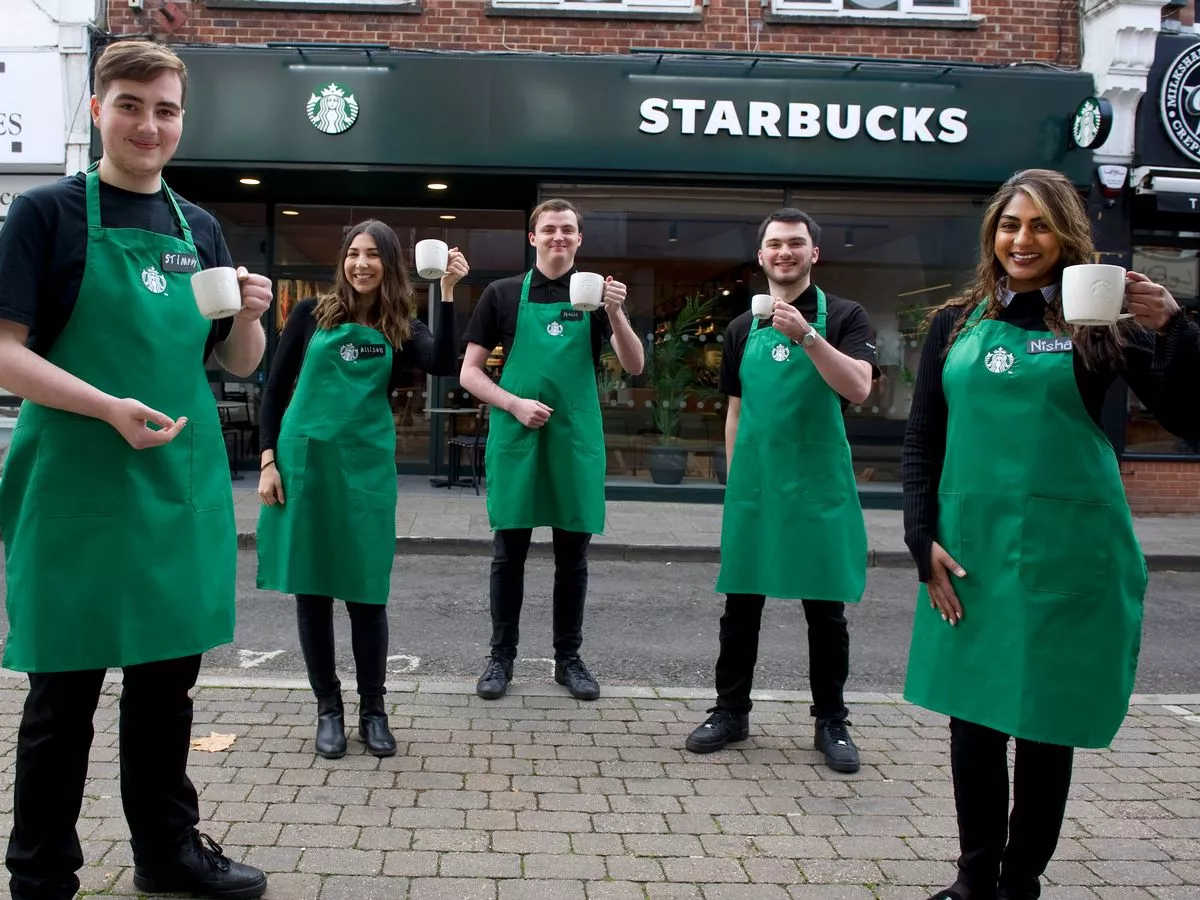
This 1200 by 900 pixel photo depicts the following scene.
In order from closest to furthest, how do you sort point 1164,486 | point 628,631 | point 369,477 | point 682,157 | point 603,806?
point 603,806 → point 369,477 → point 628,631 → point 682,157 → point 1164,486

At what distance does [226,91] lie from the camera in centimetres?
1030

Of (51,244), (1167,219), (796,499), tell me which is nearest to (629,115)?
(1167,219)

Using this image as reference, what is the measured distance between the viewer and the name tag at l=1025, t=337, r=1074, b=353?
93.5 inches

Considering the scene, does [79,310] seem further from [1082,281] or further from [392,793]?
[1082,281]

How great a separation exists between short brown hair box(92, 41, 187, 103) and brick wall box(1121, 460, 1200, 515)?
1135 centimetres

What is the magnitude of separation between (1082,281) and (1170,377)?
32cm

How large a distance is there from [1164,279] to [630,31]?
670 centimetres

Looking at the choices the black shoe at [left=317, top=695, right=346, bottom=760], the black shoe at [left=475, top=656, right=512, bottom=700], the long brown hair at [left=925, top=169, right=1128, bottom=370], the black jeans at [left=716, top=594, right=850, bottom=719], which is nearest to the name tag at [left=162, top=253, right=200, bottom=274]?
the black shoe at [left=317, top=695, right=346, bottom=760]

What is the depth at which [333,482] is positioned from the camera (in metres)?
3.76

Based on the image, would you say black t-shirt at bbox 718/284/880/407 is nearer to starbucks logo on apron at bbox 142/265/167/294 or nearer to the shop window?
starbucks logo on apron at bbox 142/265/167/294

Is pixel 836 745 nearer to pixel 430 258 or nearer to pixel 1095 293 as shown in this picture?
pixel 1095 293

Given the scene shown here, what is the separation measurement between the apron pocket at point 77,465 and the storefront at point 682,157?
8.63 meters

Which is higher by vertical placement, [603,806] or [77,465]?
[77,465]

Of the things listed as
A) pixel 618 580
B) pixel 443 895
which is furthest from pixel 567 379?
pixel 618 580
